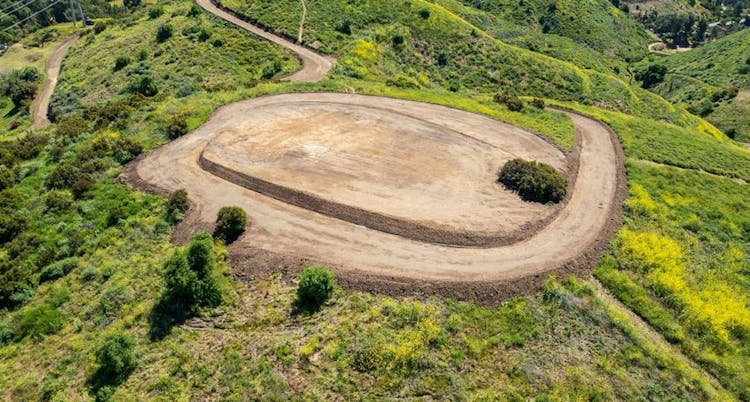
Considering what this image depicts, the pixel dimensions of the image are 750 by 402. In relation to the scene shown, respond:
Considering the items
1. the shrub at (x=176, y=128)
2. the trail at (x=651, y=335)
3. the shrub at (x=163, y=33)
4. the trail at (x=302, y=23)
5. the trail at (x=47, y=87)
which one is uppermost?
the trail at (x=302, y=23)

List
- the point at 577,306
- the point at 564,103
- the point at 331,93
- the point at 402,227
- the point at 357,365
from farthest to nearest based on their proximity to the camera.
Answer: the point at 564,103 → the point at 331,93 → the point at 402,227 → the point at 577,306 → the point at 357,365

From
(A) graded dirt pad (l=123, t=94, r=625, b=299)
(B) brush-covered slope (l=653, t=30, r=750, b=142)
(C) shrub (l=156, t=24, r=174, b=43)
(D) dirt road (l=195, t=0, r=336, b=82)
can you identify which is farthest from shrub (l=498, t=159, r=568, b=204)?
(C) shrub (l=156, t=24, r=174, b=43)

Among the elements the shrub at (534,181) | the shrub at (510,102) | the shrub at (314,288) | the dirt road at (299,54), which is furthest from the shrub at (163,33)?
the shrub at (314,288)

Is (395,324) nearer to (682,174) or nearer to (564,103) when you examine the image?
(682,174)

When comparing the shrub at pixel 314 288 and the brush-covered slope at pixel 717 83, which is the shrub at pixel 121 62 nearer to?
the shrub at pixel 314 288

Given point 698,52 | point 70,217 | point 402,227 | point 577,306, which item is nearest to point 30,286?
point 70,217

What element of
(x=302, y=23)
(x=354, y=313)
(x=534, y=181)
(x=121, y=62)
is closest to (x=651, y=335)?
(x=534, y=181)

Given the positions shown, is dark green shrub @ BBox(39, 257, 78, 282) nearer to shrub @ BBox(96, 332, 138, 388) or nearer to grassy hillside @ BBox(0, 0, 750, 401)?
grassy hillside @ BBox(0, 0, 750, 401)
